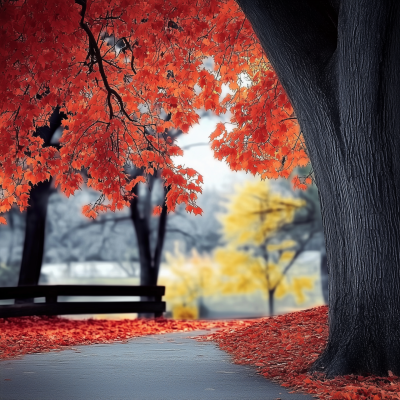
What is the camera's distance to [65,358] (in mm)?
7555

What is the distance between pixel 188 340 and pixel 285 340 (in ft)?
7.09

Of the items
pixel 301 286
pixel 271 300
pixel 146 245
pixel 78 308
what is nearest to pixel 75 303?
pixel 78 308

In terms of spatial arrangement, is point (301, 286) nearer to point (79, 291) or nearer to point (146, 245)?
point (146, 245)

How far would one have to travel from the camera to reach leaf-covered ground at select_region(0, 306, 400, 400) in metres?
5.27

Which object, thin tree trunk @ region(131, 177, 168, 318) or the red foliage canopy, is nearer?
the red foliage canopy

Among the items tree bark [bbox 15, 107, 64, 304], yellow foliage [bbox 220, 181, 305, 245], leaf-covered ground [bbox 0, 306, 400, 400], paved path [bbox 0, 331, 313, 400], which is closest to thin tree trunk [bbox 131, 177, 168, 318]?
tree bark [bbox 15, 107, 64, 304]

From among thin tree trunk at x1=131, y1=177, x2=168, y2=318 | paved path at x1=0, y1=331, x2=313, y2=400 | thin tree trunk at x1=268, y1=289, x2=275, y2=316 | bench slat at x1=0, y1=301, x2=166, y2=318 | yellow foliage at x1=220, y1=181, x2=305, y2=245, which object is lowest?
paved path at x1=0, y1=331, x2=313, y2=400

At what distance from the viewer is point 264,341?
8.29 metres

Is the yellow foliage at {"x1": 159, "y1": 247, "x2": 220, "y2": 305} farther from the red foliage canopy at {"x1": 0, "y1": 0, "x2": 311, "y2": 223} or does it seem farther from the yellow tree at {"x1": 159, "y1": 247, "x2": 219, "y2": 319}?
the red foliage canopy at {"x1": 0, "y1": 0, "x2": 311, "y2": 223}

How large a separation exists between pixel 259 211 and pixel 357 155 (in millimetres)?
15815

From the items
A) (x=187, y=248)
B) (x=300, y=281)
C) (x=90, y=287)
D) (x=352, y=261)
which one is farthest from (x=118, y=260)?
(x=352, y=261)

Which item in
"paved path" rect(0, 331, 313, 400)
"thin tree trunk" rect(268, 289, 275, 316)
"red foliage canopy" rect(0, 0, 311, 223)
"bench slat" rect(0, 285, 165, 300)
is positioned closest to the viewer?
"paved path" rect(0, 331, 313, 400)

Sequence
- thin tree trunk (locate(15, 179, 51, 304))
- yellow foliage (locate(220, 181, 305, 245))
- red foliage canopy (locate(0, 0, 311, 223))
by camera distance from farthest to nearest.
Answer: yellow foliage (locate(220, 181, 305, 245)) → thin tree trunk (locate(15, 179, 51, 304)) → red foliage canopy (locate(0, 0, 311, 223))

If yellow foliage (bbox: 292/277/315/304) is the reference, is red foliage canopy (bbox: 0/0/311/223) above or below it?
above
